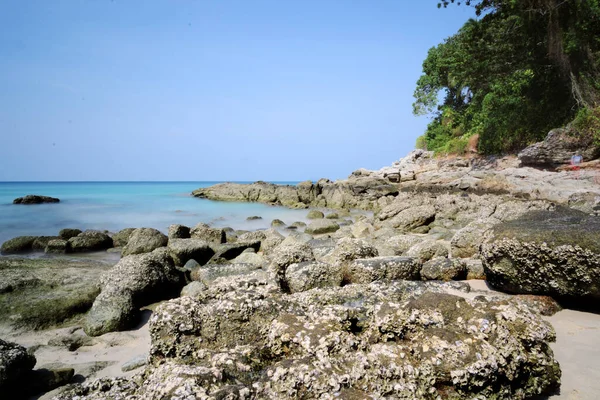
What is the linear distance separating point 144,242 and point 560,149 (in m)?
19.1

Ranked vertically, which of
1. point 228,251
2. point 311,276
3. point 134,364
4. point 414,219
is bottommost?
point 134,364

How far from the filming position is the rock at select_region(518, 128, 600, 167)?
16.9 m

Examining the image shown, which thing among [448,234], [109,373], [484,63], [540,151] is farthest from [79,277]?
[484,63]

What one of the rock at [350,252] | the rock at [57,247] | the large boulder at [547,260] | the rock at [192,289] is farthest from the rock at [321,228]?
the large boulder at [547,260]

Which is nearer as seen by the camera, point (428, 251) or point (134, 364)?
point (134, 364)

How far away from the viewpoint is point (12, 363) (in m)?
3.41

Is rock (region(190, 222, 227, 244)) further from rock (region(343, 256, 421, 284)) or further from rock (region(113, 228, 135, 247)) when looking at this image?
rock (region(343, 256, 421, 284))

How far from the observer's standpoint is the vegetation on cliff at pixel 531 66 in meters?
17.9

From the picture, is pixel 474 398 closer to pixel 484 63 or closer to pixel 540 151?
pixel 540 151

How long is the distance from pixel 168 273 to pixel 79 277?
6.60ft

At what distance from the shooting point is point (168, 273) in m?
6.61

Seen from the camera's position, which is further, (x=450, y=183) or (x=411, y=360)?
(x=450, y=183)

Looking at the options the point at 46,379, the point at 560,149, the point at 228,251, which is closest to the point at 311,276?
the point at 46,379

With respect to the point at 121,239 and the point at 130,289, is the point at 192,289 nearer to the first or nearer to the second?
the point at 130,289
